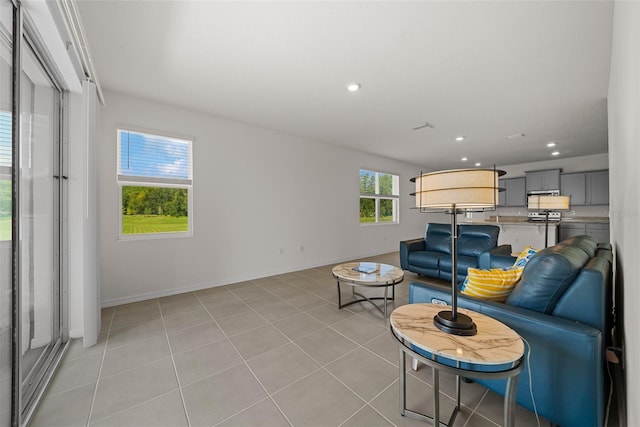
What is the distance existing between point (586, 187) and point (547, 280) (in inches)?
265

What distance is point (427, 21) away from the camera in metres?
1.78

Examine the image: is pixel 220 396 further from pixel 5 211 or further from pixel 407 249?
pixel 407 249

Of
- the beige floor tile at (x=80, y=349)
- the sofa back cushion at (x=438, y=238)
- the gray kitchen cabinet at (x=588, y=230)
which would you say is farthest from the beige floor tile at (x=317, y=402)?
A: the gray kitchen cabinet at (x=588, y=230)

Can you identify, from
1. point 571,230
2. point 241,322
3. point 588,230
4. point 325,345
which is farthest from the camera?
point 571,230

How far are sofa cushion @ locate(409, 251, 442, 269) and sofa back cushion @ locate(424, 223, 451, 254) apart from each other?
164 millimetres

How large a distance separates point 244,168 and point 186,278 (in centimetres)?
181

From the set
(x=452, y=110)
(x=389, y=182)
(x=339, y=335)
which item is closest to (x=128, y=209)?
(x=339, y=335)

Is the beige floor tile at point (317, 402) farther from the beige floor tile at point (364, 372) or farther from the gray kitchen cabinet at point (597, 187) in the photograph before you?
the gray kitchen cabinet at point (597, 187)

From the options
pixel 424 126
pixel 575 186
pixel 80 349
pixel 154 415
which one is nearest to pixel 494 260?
pixel 424 126

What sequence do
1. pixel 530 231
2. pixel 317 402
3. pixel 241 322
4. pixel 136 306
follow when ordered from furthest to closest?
pixel 530 231, pixel 136 306, pixel 241 322, pixel 317 402

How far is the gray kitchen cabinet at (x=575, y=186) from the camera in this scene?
224 inches

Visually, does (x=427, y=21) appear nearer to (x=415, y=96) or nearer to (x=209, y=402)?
(x=415, y=96)

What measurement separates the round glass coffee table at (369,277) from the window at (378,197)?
281 centimetres

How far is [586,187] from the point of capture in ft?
18.6
